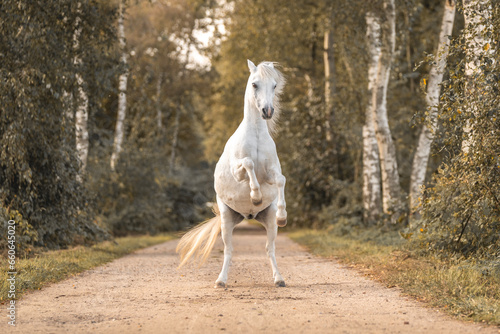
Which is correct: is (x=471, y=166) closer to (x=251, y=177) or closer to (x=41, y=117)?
(x=251, y=177)

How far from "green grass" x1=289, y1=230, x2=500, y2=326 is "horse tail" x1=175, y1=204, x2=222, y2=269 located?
2.59 meters

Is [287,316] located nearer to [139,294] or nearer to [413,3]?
[139,294]

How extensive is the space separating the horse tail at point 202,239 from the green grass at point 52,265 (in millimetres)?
1927

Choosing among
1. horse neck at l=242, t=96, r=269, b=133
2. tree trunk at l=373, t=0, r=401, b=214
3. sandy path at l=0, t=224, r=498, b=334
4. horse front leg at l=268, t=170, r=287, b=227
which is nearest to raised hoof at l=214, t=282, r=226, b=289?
sandy path at l=0, t=224, r=498, b=334

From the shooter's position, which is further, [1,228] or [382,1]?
[382,1]

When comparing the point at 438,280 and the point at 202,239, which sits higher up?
the point at 202,239

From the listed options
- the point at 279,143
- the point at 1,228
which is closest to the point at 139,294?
the point at 1,228

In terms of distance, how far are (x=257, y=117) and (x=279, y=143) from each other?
1957cm

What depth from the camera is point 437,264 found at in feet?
29.3

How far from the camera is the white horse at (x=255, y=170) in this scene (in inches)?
287

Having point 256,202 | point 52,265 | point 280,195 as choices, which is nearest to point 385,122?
point 280,195

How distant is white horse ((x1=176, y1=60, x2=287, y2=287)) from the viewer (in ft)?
23.9

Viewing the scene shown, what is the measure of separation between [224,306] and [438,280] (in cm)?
296

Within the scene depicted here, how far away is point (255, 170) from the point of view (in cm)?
752
